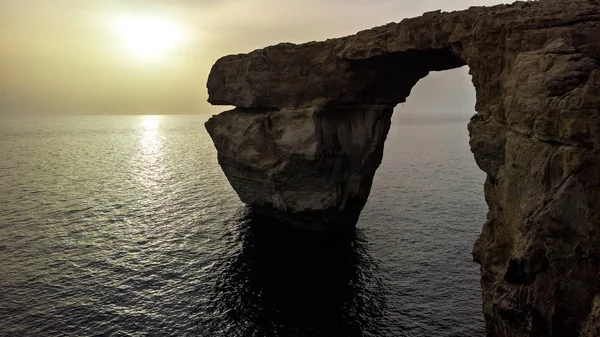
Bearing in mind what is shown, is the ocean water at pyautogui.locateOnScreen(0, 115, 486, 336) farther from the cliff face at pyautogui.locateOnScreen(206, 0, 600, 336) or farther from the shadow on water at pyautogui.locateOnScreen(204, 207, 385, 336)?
the cliff face at pyautogui.locateOnScreen(206, 0, 600, 336)

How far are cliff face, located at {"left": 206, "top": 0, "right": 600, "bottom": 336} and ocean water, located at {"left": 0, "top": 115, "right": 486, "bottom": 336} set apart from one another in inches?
242

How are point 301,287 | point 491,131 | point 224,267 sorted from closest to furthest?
point 491,131 < point 301,287 < point 224,267

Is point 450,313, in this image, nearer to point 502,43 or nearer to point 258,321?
point 258,321

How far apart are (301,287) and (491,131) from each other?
18.8 metres

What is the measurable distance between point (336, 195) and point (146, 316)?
21.4 metres

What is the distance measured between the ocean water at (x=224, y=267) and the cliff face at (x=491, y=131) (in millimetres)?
6154

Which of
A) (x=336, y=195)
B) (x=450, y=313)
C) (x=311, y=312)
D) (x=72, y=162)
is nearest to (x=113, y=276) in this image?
(x=311, y=312)

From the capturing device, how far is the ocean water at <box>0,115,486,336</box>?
25781mm

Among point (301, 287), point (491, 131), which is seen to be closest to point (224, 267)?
point (301, 287)

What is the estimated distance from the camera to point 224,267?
33.9 meters

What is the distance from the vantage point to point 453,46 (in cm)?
2569

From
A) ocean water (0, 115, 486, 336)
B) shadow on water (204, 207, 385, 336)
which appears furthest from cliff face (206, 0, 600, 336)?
ocean water (0, 115, 486, 336)

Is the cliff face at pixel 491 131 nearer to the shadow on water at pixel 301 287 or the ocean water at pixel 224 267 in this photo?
the shadow on water at pixel 301 287

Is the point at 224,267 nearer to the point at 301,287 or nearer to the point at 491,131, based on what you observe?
the point at 301,287
